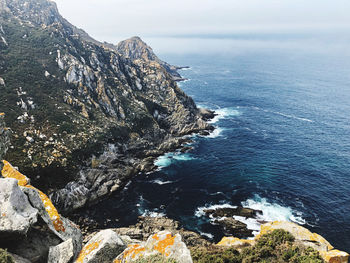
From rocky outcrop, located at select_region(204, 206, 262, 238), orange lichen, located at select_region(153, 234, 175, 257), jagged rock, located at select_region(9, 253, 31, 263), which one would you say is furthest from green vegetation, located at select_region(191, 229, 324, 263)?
rocky outcrop, located at select_region(204, 206, 262, 238)

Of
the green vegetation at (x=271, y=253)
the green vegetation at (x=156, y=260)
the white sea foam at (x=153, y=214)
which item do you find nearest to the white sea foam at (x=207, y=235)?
the white sea foam at (x=153, y=214)

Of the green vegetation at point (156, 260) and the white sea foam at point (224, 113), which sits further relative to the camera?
the white sea foam at point (224, 113)

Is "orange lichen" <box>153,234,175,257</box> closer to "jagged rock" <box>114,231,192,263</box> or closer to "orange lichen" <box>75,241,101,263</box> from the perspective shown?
"jagged rock" <box>114,231,192,263</box>

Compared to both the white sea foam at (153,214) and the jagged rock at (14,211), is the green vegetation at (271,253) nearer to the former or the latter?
the jagged rock at (14,211)

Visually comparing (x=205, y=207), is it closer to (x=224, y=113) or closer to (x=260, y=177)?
(x=260, y=177)

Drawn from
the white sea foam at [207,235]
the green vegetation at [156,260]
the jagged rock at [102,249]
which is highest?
the green vegetation at [156,260]

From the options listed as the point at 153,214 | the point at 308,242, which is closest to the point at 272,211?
the point at 153,214

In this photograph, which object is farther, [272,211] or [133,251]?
[272,211]
